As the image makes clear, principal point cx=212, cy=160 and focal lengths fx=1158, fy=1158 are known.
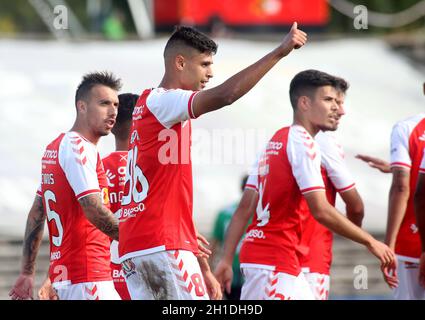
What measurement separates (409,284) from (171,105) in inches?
132

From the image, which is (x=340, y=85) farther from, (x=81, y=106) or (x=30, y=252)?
(x=30, y=252)

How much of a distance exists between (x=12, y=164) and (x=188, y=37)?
11636 millimetres

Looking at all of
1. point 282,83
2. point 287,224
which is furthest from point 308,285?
point 282,83

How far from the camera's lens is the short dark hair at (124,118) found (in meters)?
8.90

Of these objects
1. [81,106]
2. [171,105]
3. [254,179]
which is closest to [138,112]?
[171,105]

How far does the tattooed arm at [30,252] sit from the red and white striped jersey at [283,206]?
1568mm

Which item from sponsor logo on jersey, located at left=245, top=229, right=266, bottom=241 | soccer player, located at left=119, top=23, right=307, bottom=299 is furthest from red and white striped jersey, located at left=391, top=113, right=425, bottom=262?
soccer player, located at left=119, top=23, right=307, bottom=299

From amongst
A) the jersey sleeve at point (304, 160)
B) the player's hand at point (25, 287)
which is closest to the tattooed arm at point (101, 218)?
the player's hand at point (25, 287)

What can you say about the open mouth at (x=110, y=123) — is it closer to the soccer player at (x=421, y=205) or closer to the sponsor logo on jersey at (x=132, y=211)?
the sponsor logo on jersey at (x=132, y=211)

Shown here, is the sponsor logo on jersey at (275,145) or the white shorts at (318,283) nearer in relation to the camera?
the sponsor logo on jersey at (275,145)

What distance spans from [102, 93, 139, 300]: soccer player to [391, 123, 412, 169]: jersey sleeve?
2143mm

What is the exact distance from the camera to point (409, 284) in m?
9.31

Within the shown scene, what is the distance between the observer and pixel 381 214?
60.5 ft

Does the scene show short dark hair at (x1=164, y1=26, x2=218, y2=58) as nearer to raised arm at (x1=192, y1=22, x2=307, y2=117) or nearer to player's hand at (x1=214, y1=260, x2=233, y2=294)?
raised arm at (x1=192, y1=22, x2=307, y2=117)
